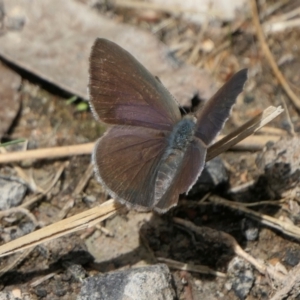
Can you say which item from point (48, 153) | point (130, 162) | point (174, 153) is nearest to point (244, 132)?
point (174, 153)

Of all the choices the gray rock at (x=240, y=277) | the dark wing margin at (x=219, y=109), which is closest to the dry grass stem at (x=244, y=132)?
the dark wing margin at (x=219, y=109)

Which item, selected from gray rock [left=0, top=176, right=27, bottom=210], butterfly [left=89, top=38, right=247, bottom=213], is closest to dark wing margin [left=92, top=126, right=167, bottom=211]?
butterfly [left=89, top=38, right=247, bottom=213]

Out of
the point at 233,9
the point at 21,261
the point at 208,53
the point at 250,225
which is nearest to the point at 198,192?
the point at 250,225

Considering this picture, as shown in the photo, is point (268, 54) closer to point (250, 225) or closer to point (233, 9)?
point (233, 9)

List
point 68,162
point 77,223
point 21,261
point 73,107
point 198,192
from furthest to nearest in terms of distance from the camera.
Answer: point 73,107, point 68,162, point 198,192, point 21,261, point 77,223

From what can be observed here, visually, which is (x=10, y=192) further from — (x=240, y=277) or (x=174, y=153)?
(x=240, y=277)

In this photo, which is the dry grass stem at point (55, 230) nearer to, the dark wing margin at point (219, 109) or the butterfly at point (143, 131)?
the butterfly at point (143, 131)

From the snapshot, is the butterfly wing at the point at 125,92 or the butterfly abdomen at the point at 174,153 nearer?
the butterfly abdomen at the point at 174,153
